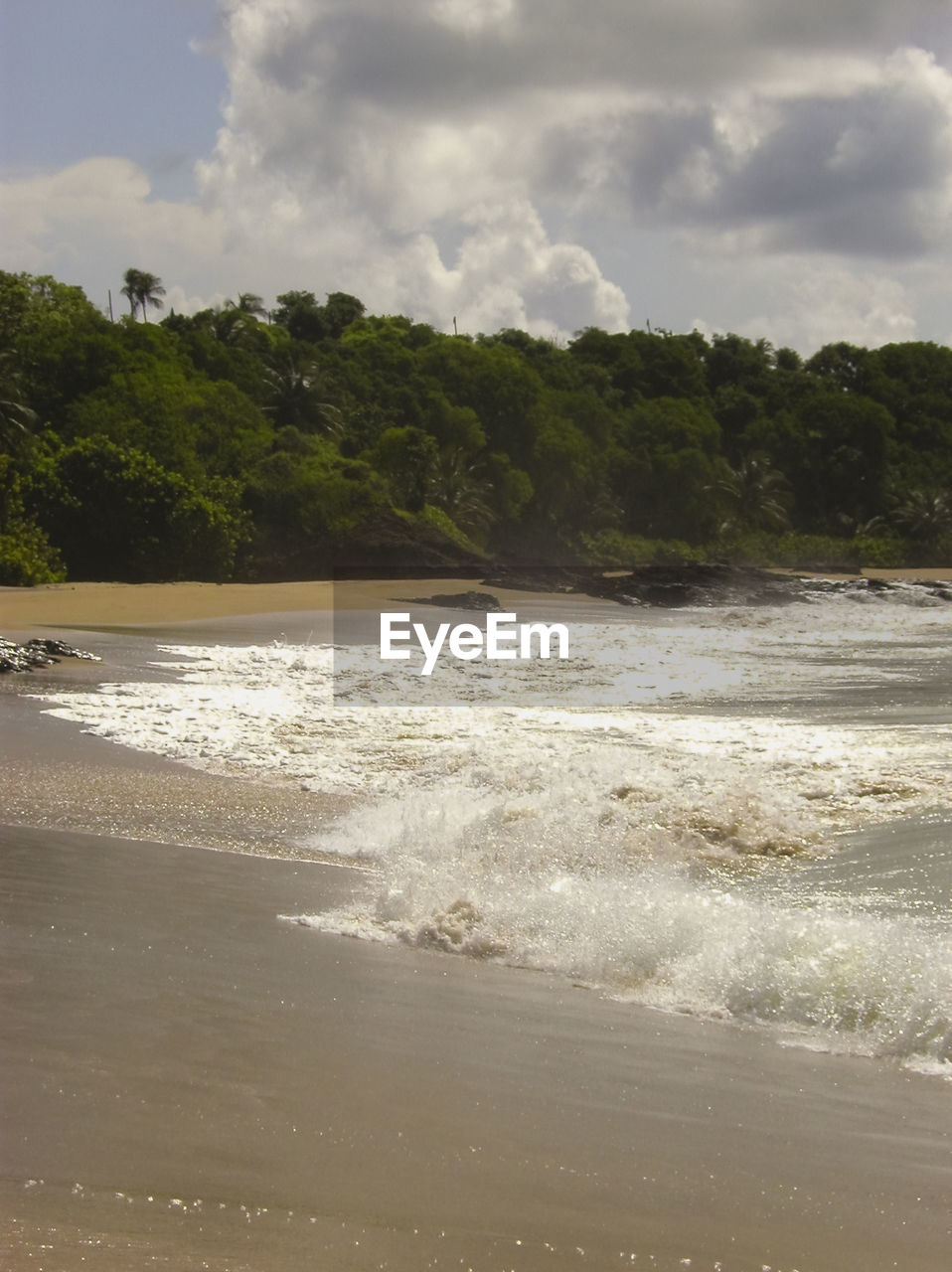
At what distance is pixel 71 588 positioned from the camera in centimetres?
2512

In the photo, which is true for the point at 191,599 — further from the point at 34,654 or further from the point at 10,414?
the point at 34,654

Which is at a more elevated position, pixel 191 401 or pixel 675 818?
pixel 191 401

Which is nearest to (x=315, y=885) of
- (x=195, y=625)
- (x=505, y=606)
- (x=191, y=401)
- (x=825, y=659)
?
(x=825, y=659)

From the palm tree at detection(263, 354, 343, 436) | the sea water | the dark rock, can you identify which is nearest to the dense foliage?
the palm tree at detection(263, 354, 343, 436)

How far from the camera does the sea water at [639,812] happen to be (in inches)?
173

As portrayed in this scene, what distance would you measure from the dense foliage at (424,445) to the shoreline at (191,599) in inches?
94.8

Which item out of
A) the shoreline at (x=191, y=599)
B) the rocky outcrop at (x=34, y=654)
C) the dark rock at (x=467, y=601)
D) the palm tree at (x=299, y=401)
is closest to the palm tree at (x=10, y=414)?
the shoreline at (x=191, y=599)

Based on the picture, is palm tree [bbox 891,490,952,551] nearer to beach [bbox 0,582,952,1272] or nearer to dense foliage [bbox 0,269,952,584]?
dense foliage [bbox 0,269,952,584]

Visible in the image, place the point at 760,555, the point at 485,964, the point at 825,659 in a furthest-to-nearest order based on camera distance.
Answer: the point at 760,555
the point at 825,659
the point at 485,964

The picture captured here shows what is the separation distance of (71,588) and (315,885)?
20922 millimetres

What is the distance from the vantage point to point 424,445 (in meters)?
39.2

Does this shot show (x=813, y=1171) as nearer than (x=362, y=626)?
Yes

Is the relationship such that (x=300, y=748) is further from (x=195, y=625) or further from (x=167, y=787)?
(x=195, y=625)

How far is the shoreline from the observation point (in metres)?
19.2
